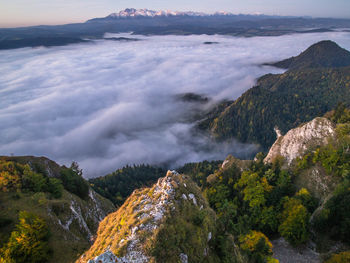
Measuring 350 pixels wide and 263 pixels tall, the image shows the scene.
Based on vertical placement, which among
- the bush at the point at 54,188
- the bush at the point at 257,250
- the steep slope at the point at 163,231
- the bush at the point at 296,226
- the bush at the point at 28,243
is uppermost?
the steep slope at the point at 163,231

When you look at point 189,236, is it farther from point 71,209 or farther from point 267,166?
point 267,166

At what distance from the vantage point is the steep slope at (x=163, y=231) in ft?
71.5

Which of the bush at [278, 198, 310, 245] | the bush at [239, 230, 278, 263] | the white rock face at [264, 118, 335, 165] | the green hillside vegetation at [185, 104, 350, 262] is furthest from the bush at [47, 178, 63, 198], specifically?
the white rock face at [264, 118, 335, 165]

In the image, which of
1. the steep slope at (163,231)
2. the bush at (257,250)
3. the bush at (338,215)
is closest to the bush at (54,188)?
the steep slope at (163,231)

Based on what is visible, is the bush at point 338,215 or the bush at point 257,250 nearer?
the bush at point 257,250

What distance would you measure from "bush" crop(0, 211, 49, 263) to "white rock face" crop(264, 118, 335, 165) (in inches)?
2829

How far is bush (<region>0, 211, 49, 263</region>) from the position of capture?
100 ft

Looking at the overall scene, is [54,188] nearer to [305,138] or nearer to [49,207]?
[49,207]

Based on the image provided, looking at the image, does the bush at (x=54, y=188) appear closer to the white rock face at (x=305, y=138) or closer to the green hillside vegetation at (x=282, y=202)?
the green hillside vegetation at (x=282, y=202)

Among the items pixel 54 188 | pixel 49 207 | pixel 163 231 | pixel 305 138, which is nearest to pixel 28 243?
pixel 49 207

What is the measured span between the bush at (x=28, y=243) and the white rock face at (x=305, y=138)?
236 ft

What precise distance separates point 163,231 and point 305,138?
2645 inches

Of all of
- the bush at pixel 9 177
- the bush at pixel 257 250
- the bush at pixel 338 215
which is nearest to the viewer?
the bush at pixel 257 250

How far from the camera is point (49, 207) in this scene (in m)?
44.9
